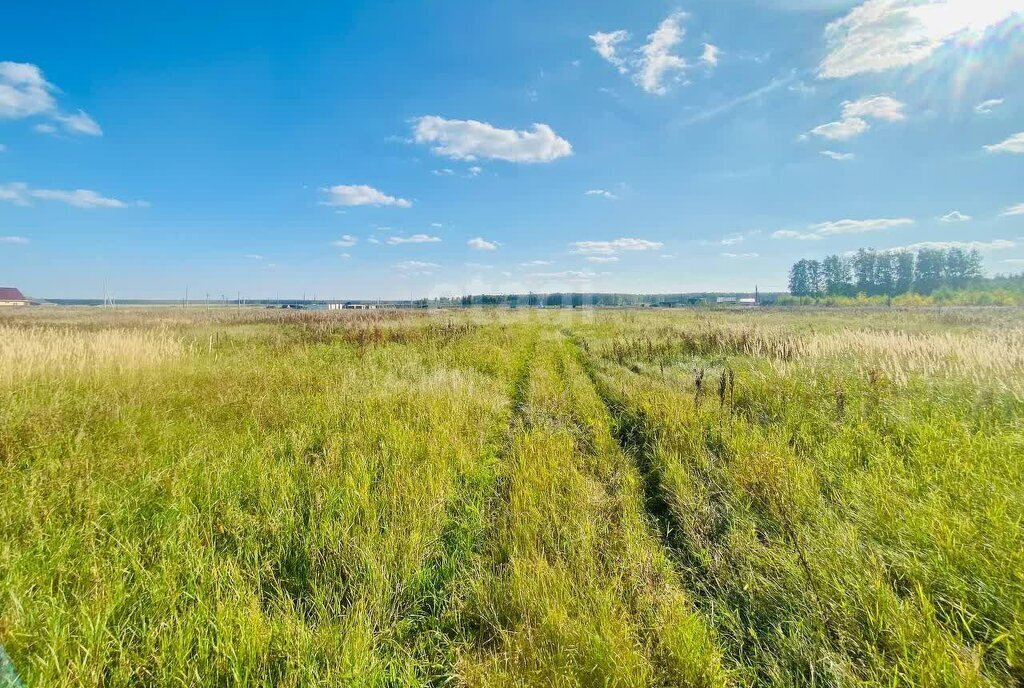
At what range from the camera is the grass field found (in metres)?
2.09

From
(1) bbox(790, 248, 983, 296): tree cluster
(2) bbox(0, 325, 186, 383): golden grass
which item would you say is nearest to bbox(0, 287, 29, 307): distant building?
(2) bbox(0, 325, 186, 383): golden grass

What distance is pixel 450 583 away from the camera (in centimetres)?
271

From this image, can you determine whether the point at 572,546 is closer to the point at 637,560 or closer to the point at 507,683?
the point at 637,560

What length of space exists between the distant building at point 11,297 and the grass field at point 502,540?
155544 millimetres

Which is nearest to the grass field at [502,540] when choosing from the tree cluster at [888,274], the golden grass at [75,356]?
the golden grass at [75,356]

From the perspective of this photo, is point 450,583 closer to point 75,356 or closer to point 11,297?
point 75,356

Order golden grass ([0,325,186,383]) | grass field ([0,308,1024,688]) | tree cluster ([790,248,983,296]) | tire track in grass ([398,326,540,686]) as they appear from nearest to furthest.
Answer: grass field ([0,308,1024,688])
tire track in grass ([398,326,540,686])
golden grass ([0,325,186,383])
tree cluster ([790,248,983,296])

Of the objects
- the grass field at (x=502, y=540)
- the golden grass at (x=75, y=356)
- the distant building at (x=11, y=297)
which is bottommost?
the grass field at (x=502, y=540)

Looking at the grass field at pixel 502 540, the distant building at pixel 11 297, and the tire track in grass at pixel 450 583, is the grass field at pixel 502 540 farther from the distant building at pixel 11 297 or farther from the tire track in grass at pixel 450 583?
the distant building at pixel 11 297

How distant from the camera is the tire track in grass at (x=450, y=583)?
7.38ft

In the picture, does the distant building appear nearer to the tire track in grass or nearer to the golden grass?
the golden grass

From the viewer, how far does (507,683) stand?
1981mm

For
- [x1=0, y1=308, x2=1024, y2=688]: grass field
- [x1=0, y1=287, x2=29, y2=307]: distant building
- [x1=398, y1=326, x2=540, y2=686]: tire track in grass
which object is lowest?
[x1=398, y1=326, x2=540, y2=686]: tire track in grass

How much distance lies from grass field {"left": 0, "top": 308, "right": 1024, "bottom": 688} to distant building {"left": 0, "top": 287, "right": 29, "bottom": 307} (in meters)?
156
